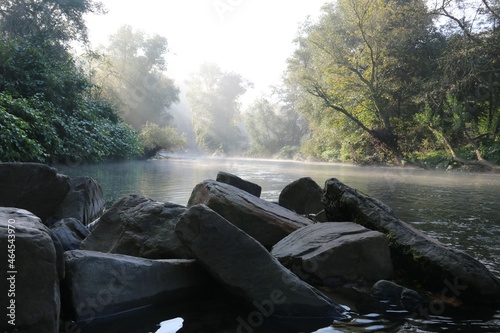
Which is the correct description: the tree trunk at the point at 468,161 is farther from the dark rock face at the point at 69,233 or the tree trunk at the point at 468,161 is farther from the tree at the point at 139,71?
the tree at the point at 139,71

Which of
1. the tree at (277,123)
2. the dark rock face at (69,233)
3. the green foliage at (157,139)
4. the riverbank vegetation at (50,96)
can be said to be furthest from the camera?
the tree at (277,123)

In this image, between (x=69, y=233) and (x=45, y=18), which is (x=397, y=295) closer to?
(x=69, y=233)

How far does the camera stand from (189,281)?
3502mm

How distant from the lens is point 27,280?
7.58 ft

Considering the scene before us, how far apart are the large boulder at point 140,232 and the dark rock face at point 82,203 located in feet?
5.95

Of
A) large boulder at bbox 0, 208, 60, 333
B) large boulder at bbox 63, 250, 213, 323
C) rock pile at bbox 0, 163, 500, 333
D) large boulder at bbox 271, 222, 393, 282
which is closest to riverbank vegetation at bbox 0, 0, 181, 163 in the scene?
rock pile at bbox 0, 163, 500, 333

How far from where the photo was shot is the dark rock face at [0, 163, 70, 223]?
493 centimetres

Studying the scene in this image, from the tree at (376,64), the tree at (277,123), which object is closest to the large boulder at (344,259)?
the tree at (376,64)

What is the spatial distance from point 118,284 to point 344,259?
2.10 m

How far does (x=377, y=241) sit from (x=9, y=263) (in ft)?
10.3

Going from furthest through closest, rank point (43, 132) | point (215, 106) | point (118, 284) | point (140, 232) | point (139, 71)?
point (215, 106), point (139, 71), point (43, 132), point (140, 232), point (118, 284)

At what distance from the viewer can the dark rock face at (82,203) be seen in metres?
6.04

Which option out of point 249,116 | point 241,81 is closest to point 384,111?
point 249,116

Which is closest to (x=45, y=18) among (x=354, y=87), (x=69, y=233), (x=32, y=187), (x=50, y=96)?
(x=50, y=96)
